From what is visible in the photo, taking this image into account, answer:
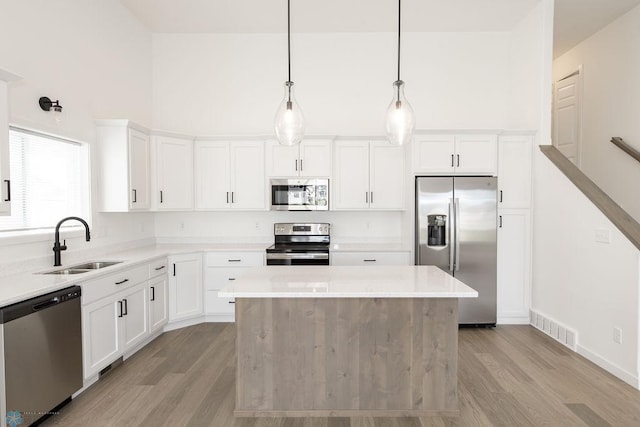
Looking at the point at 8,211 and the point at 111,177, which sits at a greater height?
the point at 111,177

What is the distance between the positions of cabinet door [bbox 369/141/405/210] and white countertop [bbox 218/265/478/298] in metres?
1.61

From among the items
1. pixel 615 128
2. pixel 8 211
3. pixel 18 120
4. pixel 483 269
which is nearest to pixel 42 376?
pixel 8 211

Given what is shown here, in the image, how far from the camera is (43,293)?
2342 millimetres

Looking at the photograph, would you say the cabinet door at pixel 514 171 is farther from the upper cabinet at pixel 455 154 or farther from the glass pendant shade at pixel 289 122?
the glass pendant shade at pixel 289 122

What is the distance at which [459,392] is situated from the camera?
283cm

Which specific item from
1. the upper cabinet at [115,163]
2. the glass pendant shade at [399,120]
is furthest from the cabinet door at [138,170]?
the glass pendant shade at [399,120]

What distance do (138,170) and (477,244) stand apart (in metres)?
3.86

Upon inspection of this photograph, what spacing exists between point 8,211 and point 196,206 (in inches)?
91.1

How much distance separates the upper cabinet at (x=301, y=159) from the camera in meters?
4.59

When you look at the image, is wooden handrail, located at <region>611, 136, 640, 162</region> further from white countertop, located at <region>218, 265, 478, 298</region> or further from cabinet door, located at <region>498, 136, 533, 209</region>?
white countertop, located at <region>218, 265, 478, 298</region>

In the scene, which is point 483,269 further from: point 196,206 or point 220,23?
point 220,23

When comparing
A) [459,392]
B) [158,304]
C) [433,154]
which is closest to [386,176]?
[433,154]

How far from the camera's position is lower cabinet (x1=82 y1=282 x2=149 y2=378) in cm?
278

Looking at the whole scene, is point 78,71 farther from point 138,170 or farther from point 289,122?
point 289,122
